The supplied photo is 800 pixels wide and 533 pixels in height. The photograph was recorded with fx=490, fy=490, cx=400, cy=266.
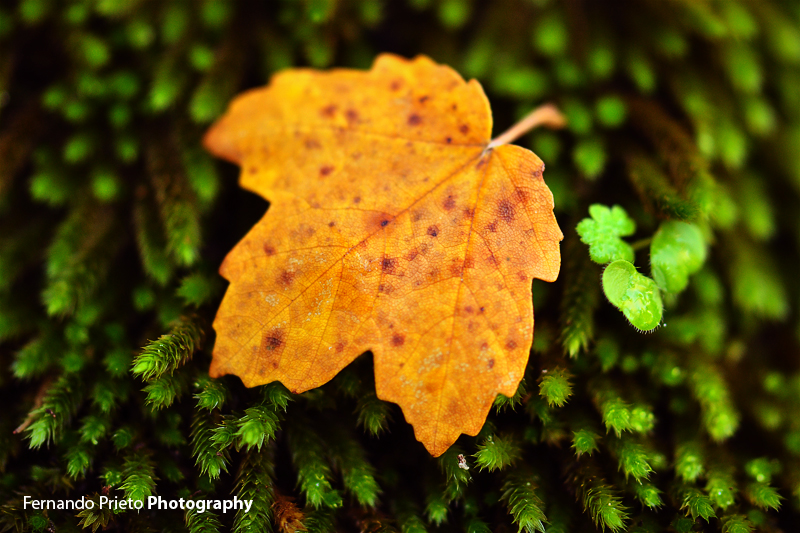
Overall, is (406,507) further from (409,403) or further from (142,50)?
(142,50)

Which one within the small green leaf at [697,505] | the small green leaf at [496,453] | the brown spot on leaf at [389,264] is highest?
the brown spot on leaf at [389,264]

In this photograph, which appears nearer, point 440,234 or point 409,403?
point 409,403

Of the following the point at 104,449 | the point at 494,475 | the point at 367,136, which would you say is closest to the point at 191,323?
the point at 104,449

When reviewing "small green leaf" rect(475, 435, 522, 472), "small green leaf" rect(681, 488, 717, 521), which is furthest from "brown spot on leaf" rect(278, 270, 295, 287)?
"small green leaf" rect(681, 488, 717, 521)

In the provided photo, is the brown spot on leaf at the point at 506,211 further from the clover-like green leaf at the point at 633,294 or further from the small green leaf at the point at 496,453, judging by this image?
the small green leaf at the point at 496,453

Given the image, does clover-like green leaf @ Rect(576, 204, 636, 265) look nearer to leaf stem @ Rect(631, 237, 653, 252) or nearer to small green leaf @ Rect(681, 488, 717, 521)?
leaf stem @ Rect(631, 237, 653, 252)

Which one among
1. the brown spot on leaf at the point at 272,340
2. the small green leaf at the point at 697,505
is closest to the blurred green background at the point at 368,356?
the small green leaf at the point at 697,505
